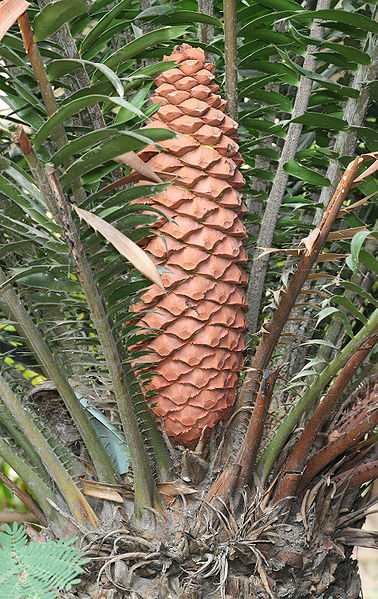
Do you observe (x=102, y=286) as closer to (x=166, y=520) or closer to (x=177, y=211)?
(x=177, y=211)

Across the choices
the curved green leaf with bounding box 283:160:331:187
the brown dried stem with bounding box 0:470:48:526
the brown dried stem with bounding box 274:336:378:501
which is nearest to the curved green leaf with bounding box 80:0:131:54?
the curved green leaf with bounding box 283:160:331:187

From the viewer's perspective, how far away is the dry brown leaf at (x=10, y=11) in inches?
16.9

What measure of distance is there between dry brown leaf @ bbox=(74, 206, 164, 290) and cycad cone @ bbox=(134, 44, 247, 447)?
230mm

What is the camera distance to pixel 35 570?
1.94ft

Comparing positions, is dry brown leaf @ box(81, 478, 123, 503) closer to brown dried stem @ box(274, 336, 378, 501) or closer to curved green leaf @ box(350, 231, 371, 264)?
brown dried stem @ box(274, 336, 378, 501)

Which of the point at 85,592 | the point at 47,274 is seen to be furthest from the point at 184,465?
the point at 47,274

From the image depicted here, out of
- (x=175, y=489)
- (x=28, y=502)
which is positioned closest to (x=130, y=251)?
(x=175, y=489)

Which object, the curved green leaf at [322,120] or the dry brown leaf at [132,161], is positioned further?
the curved green leaf at [322,120]

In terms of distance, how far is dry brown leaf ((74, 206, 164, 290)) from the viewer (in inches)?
17.9

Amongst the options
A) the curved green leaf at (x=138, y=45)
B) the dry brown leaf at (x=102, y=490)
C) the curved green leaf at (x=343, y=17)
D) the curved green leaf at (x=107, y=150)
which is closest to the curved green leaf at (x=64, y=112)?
the curved green leaf at (x=107, y=150)

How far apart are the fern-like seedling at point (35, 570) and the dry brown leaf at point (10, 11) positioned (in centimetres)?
49

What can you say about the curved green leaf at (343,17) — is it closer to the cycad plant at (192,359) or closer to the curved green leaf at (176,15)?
the cycad plant at (192,359)

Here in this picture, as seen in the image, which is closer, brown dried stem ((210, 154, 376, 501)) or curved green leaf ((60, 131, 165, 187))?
curved green leaf ((60, 131, 165, 187))

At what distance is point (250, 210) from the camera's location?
1032 millimetres
